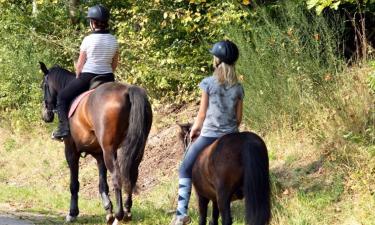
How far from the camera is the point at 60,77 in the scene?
36.2 ft

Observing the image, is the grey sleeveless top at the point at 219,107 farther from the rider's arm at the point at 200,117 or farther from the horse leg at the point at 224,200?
the horse leg at the point at 224,200

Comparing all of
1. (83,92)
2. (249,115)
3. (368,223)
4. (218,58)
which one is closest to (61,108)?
(83,92)

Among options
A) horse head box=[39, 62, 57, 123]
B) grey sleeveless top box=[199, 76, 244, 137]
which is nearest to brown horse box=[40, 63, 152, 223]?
horse head box=[39, 62, 57, 123]

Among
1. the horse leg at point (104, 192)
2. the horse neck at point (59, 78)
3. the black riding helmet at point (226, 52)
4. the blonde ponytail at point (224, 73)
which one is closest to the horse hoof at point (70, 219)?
the horse leg at point (104, 192)

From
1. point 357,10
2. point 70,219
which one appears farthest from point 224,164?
point 357,10

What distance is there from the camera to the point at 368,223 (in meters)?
7.61

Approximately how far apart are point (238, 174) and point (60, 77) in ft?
16.9

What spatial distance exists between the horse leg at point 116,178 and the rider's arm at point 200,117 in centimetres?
201

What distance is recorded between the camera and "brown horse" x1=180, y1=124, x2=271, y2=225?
661cm

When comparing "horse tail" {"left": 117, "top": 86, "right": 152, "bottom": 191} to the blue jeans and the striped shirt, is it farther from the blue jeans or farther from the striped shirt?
the blue jeans

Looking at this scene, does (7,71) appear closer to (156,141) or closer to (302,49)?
(156,141)

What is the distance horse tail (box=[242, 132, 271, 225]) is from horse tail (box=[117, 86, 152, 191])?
9.11 ft

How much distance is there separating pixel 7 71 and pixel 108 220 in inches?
499

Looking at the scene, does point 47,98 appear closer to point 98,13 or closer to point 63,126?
point 63,126
